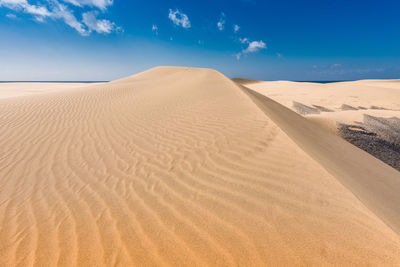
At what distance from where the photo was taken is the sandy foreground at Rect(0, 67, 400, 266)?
1641mm

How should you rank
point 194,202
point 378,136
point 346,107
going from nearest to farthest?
point 194,202 → point 378,136 → point 346,107

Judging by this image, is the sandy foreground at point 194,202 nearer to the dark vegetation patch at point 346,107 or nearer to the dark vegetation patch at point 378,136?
the dark vegetation patch at point 378,136

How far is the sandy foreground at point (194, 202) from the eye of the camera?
164 centimetres

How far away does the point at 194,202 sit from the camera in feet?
7.36

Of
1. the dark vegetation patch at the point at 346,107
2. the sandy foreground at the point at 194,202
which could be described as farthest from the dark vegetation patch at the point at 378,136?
the dark vegetation patch at the point at 346,107

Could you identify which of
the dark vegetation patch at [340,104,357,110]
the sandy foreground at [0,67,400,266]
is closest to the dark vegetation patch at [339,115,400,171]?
the sandy foreground at [0,67,400,266]

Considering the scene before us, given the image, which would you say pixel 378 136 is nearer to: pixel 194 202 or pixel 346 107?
pixel 194 202

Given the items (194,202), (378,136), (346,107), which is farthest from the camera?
(346,107)

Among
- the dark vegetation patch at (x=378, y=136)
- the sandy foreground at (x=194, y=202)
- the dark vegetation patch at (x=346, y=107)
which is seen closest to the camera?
the sandy foreground at (x=194, y=202)

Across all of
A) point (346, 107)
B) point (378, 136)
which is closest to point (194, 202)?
point (378, 136)

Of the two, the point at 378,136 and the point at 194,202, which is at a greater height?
the point at 194,202

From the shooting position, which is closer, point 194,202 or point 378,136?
point 194,202

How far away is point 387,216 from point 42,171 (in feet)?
16.2

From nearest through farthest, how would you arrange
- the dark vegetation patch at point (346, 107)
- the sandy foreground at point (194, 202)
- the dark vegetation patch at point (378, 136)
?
1. the sandy foreground at point (194, 202)
2. the dark vegetation patch at point (378, 136)
3. the dark vegetation patch at point (346, 107)
